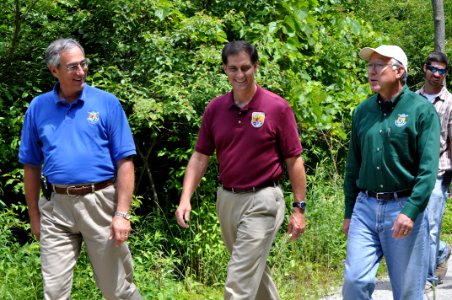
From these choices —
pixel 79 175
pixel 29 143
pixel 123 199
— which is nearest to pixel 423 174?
pixel 123 199

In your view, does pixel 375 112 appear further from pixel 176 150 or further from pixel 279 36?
pixel 279 36

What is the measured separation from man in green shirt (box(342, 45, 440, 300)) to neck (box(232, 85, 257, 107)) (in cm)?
86

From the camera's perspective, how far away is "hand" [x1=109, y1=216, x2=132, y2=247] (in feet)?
17.1

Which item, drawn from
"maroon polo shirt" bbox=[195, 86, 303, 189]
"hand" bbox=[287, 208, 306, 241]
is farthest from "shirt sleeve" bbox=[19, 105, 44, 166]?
"hand" bbox=[287, 208, 306, 241]

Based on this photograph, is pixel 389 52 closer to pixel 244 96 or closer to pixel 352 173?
pixel 352 173

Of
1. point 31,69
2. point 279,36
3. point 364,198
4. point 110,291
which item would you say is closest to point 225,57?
point 364,198

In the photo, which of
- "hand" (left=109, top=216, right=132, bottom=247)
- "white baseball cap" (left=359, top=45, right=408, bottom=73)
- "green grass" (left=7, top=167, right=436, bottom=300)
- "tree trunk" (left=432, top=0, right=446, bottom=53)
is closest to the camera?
"white baseball cap" (left=359, top=45, right=408, bottom=73)

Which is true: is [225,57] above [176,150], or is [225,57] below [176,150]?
above

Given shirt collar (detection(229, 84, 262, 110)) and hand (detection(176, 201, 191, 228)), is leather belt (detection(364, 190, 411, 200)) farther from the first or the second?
hand (detection(176, 201, 191, 228))

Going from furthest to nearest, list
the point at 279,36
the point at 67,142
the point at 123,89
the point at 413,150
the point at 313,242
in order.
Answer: the point at 279,36 < the point at 313,242 < the point at 123,89 < the point at 67,142 < the point at 413,150

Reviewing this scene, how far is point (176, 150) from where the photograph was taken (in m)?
8.02

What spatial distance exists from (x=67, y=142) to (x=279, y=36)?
439 centimetres

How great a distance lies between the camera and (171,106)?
7.43 m

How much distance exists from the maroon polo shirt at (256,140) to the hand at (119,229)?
0.74 metres
